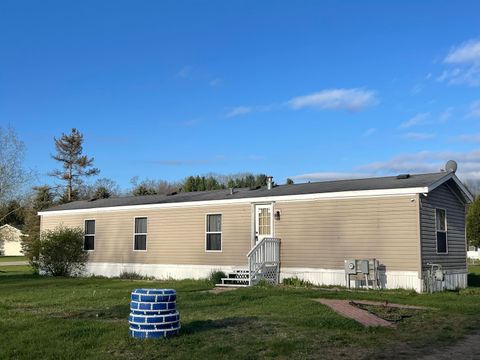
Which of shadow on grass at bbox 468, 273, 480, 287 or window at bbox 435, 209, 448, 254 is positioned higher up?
window at bbox 435, 209, 448, 254

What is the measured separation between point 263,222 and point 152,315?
33.4ft

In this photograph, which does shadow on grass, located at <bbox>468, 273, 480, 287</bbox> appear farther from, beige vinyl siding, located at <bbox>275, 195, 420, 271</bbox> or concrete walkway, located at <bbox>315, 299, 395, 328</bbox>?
concrete walkway, located at <bbox>315, 299, 395, 328</bbox>

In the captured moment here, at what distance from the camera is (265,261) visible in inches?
640

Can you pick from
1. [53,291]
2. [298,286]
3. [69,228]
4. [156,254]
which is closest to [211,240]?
[156,254]

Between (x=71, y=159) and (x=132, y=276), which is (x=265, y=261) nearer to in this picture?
(x=132, y=276)

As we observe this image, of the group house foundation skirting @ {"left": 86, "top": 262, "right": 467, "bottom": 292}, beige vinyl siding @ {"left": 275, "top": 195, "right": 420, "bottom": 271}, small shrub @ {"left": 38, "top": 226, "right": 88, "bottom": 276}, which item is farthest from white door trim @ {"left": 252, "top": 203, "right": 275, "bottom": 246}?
small shrub @ {"left": 38, "top": 226, "right": 88, "bottom": 276}

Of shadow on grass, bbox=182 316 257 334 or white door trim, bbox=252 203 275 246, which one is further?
white door trim, bbox=252 203 275 246

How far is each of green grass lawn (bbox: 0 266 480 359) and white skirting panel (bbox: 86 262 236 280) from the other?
5.17 m

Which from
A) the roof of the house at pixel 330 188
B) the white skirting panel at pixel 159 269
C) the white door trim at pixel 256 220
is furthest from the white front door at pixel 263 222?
the white skirting panel at pixel 159 269

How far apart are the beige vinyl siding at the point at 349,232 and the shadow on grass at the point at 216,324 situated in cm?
660

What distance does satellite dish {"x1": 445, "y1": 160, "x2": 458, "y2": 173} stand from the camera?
54.4 ft

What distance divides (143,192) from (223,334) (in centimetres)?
3537

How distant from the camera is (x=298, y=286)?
15586 millimetres

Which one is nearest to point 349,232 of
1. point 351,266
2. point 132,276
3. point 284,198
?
point 351,266
